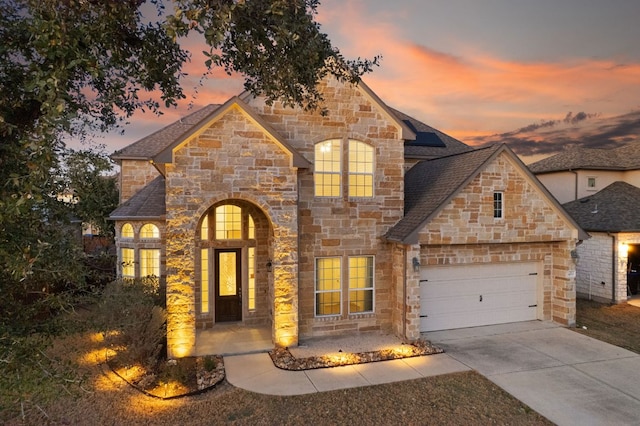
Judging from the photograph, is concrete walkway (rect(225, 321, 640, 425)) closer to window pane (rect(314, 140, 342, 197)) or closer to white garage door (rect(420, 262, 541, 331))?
white garage door (rect(420, 262, 541, 331))

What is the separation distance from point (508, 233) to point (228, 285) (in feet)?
30.7

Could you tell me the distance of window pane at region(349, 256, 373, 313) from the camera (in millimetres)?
12109

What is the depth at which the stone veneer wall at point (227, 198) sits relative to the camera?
9781mm

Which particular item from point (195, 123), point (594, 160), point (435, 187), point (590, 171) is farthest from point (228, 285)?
point (594, 160)

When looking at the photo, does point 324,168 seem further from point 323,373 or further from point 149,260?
point 149,260

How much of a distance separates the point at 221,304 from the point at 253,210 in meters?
3.36

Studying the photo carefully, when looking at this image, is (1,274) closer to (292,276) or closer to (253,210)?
(292,276)

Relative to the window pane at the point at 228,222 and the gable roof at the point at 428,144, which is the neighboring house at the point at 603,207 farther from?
the window pane at the point at 228,222

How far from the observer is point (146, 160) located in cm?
1741

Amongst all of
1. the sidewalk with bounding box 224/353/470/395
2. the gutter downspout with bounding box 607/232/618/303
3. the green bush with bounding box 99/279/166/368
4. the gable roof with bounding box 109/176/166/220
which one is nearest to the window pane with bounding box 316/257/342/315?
the sidewalk with bounding box 224/353/470/395

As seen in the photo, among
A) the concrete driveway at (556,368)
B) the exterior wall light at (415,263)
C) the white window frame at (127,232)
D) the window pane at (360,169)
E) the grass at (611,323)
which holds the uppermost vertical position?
the window pane at (360,169)

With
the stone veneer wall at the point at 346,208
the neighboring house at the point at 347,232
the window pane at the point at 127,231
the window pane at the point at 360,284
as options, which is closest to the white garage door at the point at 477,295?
the neighboring house at the point at 347,232

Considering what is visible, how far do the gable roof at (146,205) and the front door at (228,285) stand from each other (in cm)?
324

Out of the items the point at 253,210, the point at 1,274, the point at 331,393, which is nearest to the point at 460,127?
the point at 253,210
